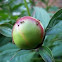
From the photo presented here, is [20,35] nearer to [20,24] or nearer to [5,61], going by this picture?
[20,24]

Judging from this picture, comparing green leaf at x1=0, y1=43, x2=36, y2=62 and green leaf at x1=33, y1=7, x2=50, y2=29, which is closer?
green leaf at x1=0, y1=43, x2=36, y2=62

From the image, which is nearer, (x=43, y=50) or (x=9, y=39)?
(x=43, y=50)

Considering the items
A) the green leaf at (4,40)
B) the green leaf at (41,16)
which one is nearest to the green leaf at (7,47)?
the green leaf at (4,40)

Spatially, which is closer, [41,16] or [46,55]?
[46,55]

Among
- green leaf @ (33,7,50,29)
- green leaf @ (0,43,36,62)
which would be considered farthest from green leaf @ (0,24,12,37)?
green leaf @ (33,7,50,29)

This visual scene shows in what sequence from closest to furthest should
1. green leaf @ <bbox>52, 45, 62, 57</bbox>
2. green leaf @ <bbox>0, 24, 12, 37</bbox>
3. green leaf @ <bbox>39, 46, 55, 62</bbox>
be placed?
green leaf @ <bbox>39, 46, 55, 62</bbox> → green leaf @ <bbox>0, 24, 12, 37</bbox> → green leaf @ <bbox>52, 45, 62, 57</bbox>

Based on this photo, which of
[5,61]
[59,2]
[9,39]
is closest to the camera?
[5,61]

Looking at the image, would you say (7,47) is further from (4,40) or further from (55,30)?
(55,30)

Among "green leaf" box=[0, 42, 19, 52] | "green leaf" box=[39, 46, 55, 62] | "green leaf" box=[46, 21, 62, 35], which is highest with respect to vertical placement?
"green leaf" box=[46, 21, 62, 35]

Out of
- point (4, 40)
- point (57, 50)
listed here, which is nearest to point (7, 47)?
point (4, 40)

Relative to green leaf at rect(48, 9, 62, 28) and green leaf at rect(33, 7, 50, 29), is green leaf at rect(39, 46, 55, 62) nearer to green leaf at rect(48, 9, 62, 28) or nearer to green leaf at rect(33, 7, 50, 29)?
green leaf at rect(48, 9, 62, 28)

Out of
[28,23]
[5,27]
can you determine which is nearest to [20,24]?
[28,23]
